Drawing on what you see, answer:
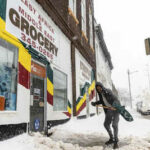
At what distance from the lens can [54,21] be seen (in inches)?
346

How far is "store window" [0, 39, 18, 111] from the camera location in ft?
17.1

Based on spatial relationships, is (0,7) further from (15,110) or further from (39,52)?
(15,110)

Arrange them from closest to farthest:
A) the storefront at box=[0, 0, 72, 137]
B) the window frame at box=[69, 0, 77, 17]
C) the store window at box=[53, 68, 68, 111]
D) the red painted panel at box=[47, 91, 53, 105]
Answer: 1. the storefront at box=[0, 0, 72, 137]
2. the red painted panel at box=[47, 91, 53, 105]
3. the store window at box=[53, 68, 68, 111]
4. the window frame at box=[69, 0, 77, 17]

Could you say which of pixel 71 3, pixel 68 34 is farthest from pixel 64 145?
pixel 71 3

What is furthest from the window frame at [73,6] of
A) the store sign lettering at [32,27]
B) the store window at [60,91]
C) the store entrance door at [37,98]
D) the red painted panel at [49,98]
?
the red painted panel at [49,98]

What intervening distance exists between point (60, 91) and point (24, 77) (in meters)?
3.25

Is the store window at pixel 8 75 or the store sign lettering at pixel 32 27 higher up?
the store sign lettering at pixel 32 27

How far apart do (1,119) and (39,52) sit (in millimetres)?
2976

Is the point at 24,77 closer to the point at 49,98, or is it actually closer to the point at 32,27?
the point at 32,27

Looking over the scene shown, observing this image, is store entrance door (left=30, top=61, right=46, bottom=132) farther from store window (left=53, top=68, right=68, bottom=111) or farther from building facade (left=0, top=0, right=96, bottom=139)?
store window (left=53, top=68, right=68, bottom=111)

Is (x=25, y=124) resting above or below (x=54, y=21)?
below

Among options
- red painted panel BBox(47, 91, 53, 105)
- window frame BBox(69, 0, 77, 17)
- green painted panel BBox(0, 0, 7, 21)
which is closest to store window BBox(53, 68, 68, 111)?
red painted panel BBox(47, 91, 53, 105)

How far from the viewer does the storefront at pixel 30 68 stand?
5414 millimetres

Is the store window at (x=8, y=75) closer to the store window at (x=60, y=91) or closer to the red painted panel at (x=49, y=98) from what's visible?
the red painted panel at (x=49, y=98)
